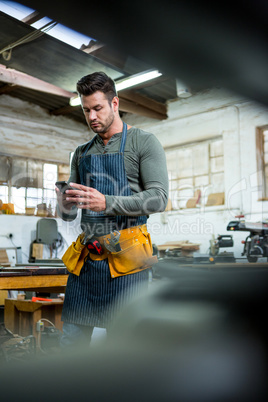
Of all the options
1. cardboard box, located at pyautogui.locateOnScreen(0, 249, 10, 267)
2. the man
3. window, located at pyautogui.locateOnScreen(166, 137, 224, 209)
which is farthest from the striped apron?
cardboard box, located at pyautogui.locateOnScreen(0, 249, 10, 267)

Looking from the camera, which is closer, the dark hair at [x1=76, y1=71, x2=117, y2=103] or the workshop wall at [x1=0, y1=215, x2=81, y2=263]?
the dark hair at [x1=76, y1=71, x2=117, y2=103]

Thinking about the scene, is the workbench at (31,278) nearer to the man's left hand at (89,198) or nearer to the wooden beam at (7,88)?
the man's left hand at (89,198)

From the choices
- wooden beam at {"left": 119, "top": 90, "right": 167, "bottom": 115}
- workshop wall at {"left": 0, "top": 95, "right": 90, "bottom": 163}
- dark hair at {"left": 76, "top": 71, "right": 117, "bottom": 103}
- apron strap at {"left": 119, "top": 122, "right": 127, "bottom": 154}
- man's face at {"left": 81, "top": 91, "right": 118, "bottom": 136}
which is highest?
workshop wall at {"left": 0, "top": 95, "right": 90, "bottom": 163}

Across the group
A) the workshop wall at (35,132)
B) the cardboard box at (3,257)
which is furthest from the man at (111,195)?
the workshop wall at (35,132)

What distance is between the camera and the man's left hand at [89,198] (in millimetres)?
784

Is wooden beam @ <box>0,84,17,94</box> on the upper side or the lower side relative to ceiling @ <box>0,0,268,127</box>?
upper

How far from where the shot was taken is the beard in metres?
1.27

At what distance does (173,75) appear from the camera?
0.26 meters

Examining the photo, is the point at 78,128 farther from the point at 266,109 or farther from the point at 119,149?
the point at 266,109

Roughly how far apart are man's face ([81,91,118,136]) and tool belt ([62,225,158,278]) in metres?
0.35

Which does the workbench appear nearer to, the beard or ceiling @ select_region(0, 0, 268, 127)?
the beard

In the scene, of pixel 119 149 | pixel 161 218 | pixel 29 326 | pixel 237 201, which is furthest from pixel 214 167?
pixel 119 149

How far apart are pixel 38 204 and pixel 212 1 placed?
8466mm

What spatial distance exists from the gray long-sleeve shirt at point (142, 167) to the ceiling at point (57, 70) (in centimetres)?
15
